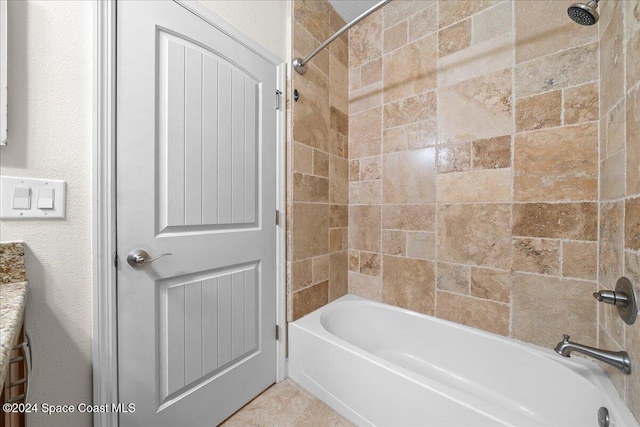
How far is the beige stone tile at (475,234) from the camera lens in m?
1.34

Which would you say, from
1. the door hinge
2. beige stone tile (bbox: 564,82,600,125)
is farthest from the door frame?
beige stone tile (bbox: 564,82,600,125)

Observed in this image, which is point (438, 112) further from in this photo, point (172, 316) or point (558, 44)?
point (172, 316)

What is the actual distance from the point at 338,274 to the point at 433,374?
82 centimetres

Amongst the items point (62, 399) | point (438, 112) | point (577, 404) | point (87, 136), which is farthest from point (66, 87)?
point (577, 404)

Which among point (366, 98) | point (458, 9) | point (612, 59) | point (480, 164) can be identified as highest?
point (458, 9)

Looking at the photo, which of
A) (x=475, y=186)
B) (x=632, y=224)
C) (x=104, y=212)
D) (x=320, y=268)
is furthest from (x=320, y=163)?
(x=632, y=224)

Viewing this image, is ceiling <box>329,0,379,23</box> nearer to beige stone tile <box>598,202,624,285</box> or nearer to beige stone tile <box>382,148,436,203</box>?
beige stone tile <box>382,148,436,203</box>

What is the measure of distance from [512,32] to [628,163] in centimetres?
93

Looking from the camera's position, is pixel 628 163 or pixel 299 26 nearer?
pixel 628 163

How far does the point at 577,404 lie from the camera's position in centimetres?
103

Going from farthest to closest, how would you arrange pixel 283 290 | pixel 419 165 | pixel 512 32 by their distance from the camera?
1. pixel 419 165
2. pixel 283 290
3. pixel 512 32

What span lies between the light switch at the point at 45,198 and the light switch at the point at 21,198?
0.07 feet

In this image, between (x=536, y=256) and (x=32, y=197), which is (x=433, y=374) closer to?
(x=536, y=256)

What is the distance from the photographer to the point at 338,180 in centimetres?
186
